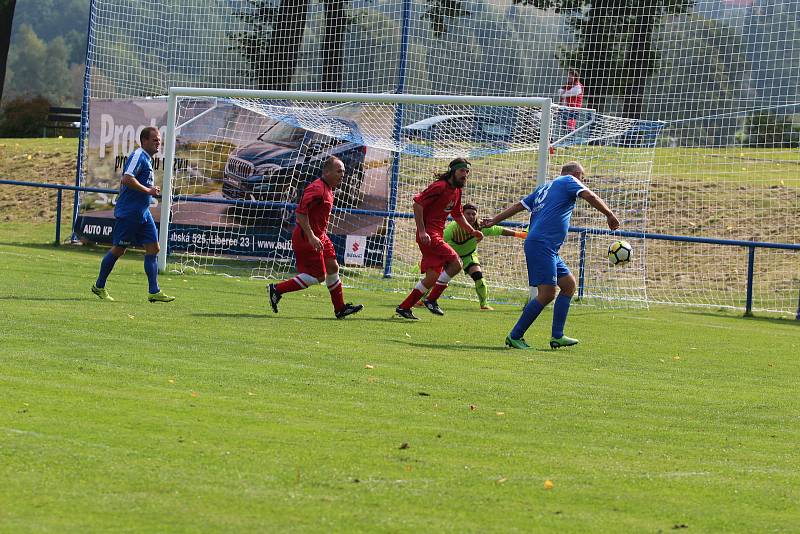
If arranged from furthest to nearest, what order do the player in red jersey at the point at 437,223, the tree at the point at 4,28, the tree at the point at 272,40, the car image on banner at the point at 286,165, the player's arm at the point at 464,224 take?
the tree at the point at 4,28, the tree at the point at 272,40, the car image on banner at the point at 286,165, the player's arm at the point at 464,224, the player in red jersey at the point at 437,223

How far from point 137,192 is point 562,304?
Result: 5318 mm

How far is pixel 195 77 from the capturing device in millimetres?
25891

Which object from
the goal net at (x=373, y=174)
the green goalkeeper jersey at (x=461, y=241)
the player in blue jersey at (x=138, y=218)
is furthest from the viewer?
the goal net at (x=373, y=174)

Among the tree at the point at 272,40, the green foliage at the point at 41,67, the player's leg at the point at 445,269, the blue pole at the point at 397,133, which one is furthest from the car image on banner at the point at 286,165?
the green foliage at the point at 41,67

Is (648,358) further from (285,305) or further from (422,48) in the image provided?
(422,48)

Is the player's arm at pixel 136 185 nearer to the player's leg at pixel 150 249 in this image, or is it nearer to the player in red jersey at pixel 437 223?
the player's leg at pixel 150 249

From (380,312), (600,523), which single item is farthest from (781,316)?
(600,523)

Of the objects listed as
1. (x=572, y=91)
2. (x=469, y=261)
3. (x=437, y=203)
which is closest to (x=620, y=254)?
(x=437, y=203)

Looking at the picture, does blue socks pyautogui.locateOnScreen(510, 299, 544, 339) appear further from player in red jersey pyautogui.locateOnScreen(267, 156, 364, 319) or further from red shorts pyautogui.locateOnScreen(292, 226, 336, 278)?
red shorts pyautogui.locateOnScreen(292, 226, 336, 278)

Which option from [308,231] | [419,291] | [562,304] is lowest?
[419,291]

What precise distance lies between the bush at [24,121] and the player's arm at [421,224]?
35.3 m

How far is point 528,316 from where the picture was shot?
12.2 metres

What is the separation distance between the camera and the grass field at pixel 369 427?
5582 mm

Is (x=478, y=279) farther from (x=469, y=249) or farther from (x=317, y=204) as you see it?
(x=317, y=204)
